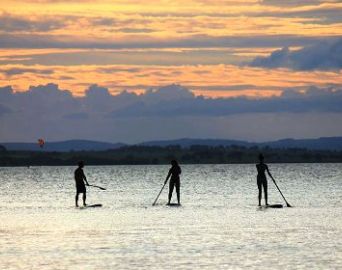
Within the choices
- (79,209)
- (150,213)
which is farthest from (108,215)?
(79,209)

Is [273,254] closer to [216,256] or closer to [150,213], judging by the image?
[216,256]

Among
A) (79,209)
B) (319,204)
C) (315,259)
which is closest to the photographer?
(315,259)

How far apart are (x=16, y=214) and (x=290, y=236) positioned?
14.3m

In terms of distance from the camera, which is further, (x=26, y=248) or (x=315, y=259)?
(x=26, y=248)

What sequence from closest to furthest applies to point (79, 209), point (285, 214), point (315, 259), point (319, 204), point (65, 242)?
point (315, 259), point (65, 242), point (285, 214), point (79, 209), point (319, 204)

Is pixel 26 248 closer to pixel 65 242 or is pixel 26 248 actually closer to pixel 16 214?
pixel 65 242

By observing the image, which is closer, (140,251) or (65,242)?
(140,251)

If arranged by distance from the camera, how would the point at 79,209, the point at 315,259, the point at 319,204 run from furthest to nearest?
the point at 319,204
the point at 79,209
the point at 315,259

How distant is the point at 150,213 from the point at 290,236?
11557 mm

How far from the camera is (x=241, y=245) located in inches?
993

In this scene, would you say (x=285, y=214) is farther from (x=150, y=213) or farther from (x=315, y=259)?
(x=315, y=259)

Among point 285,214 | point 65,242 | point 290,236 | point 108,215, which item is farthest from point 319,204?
point 65,242

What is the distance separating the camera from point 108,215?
37.2 m

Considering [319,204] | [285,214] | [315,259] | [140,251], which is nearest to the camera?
[315,259]
